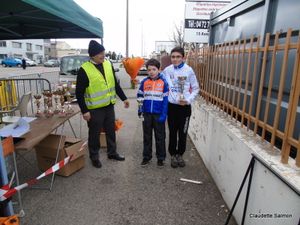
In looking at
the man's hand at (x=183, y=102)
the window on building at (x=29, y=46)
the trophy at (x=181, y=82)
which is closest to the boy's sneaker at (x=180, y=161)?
the man's hand at (x=183, y=102)

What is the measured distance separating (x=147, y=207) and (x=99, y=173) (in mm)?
1206

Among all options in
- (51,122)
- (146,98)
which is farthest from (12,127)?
(146,98)

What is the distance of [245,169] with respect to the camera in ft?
8.81

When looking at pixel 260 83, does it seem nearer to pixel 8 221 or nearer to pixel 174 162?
pixel 174 162

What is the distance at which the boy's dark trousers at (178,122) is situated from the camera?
161 inches

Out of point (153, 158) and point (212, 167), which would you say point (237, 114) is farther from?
point (153, 158)

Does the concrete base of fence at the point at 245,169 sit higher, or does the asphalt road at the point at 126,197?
the concrete base of fence at the point at 245,169

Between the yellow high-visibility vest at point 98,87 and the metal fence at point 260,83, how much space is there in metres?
1.77

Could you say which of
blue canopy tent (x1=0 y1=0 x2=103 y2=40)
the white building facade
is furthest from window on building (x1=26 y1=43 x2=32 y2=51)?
blue canopy tent (x1=0 y1=0 x2=103 y2=40)

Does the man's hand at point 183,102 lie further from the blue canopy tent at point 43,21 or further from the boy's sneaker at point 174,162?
the blue canopy tent at point 43,21

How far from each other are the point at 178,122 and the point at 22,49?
69.7 metres

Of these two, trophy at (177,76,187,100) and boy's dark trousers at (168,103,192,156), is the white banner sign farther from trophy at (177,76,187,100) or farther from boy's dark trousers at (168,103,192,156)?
boy's dark trousers at (168,103,192,156)

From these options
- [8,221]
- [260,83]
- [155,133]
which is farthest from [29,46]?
[260,83]

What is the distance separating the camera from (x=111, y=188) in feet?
11.8
